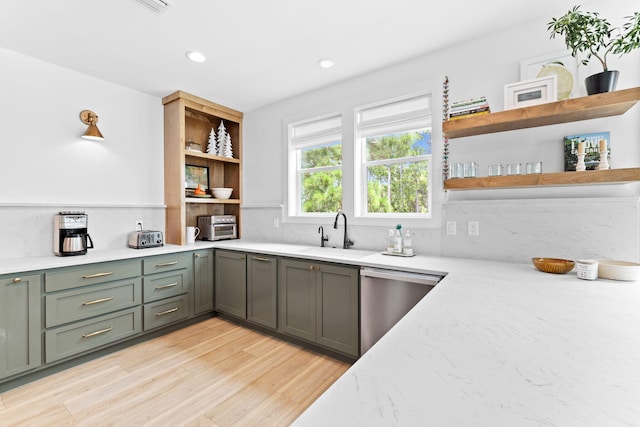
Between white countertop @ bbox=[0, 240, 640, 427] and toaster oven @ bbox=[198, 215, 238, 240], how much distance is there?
118 inches

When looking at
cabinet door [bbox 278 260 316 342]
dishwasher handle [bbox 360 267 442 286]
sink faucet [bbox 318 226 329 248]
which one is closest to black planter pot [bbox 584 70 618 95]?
dishwasher handle [bbox 360 267 442 286]

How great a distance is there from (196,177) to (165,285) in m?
1.50

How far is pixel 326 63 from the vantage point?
2676mm

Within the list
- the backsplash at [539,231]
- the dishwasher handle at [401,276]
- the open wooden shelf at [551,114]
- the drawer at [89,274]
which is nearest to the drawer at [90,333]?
the drawer at [89,274]

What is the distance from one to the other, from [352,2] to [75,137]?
287 centimetres

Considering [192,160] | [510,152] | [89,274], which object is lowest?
[89,274]

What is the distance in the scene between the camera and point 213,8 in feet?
6.45

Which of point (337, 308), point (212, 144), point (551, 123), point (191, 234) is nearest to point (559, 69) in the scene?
point (551, 123)

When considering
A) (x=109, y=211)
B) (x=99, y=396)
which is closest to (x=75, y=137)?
(x=109, y=211)

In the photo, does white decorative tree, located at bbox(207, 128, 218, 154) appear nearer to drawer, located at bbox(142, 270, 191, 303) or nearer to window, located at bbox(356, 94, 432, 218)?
drawer, located at bbox(142, 270, 191, 303)

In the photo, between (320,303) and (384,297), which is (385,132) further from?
(320,303)

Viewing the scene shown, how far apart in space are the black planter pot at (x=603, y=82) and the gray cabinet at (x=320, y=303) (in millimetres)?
1888

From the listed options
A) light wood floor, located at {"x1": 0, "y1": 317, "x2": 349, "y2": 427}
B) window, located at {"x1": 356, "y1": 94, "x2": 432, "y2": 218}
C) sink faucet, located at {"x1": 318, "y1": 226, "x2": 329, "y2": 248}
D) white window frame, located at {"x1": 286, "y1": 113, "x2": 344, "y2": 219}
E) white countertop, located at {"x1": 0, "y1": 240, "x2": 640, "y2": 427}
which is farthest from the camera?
white window frame, located at {"x1": 286, "y1": 113, "x2": 344, "y2": 219}

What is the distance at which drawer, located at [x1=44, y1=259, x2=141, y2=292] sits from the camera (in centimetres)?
225
